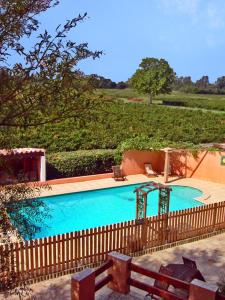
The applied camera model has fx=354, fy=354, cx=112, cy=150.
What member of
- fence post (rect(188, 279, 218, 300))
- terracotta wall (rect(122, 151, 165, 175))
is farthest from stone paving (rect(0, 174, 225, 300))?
terracotta wall (rect(122, 151, 165, 175))

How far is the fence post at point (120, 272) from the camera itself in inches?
292

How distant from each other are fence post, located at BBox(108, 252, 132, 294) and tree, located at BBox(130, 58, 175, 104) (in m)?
60.5

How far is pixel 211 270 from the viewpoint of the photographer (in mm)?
9492

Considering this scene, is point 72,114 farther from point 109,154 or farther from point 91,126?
point 109,154

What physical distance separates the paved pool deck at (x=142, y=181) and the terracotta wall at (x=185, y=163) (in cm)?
41

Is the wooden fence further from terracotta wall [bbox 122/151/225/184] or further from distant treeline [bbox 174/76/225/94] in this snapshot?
distant treeline [bbox 174/76/225/94]

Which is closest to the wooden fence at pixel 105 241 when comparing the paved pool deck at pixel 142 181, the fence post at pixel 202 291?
the fence post at pixel 202 291

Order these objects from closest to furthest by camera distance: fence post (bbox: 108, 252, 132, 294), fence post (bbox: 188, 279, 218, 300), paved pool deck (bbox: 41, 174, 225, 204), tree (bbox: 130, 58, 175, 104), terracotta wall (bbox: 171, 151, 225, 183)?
fence post (bbox: 188, 279, 218, 300)
fence post (bbox: 108, 252, 132, 294)
paved pool deck (bbox: 41, 174, 225, 204)
terracotta wall (bbox: 171, 151, 225, 183)
tree (bbox: 130, 58, 175, 104)

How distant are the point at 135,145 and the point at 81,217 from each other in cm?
598

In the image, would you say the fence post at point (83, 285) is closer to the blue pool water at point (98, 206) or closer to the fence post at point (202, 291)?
the fence post at point (202, 291)

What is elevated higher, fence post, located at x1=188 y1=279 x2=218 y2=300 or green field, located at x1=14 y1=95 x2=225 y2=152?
green field, located at x1=14 y1=95 x2=225 y2=152

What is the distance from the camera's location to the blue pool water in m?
15.0

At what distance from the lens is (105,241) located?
32.3ft

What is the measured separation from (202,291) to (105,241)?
3930mm
